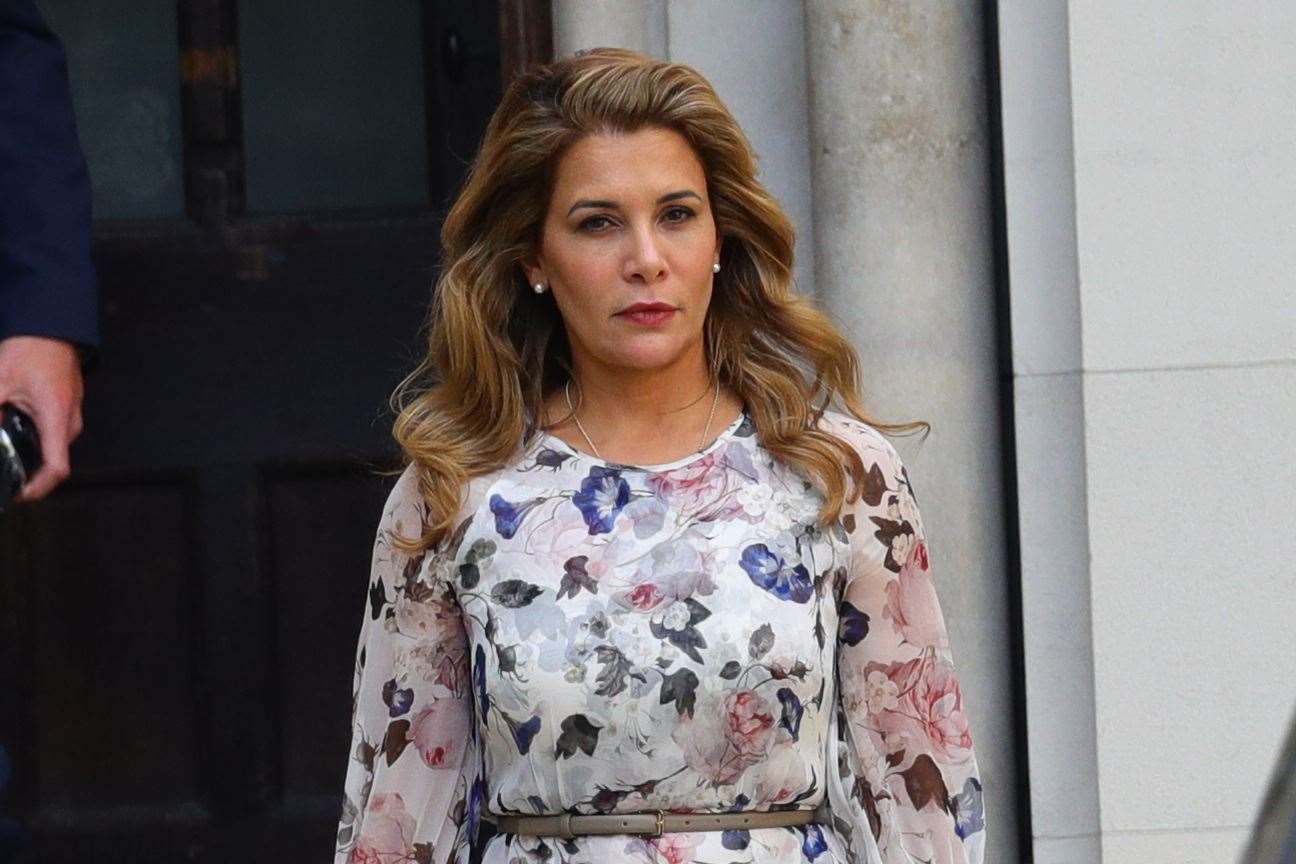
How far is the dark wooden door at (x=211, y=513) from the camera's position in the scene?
12.8 feet

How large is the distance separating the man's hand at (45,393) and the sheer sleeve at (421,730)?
455 millimetres

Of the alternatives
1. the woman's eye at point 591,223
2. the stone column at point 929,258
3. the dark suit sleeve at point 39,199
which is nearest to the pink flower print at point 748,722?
the woman's eye at point 591,223

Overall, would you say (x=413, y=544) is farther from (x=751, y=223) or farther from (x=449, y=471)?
(x=751, y=223)

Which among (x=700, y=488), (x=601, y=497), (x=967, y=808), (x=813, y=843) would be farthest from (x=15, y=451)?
(x=967, y=808)

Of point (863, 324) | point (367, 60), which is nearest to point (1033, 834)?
point (863, 324)

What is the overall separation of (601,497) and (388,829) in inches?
17.7

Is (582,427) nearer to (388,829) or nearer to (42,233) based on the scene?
(388,829)

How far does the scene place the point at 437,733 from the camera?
96.7 inches

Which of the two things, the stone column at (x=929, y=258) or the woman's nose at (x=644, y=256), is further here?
the stone column at (x=929, y=258)

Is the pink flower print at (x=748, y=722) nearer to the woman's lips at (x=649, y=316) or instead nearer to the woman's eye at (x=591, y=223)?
the woman's lips at (x=649, y=316)

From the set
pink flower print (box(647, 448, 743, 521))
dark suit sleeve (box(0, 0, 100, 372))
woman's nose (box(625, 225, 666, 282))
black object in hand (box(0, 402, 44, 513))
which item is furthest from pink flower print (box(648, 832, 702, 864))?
dark suit sleeve (box(0, 0, 100, 372))

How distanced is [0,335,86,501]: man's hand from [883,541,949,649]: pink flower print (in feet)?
3.32

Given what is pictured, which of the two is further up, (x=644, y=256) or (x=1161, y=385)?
(x=644, y=256)

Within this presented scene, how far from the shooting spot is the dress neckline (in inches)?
95.7
